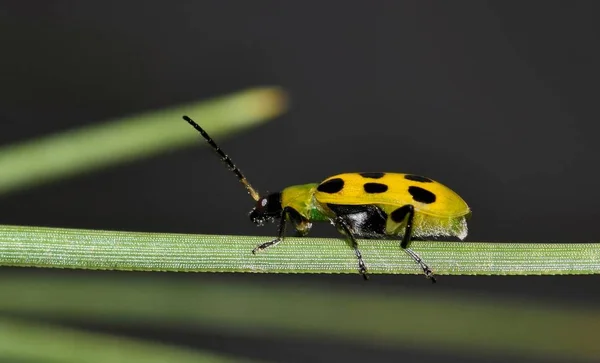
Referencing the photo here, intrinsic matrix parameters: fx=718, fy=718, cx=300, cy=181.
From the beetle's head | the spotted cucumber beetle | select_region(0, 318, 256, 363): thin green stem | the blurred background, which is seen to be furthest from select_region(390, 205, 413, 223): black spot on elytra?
the blurred background

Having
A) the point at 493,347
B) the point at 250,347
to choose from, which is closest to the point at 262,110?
the point at 493,347

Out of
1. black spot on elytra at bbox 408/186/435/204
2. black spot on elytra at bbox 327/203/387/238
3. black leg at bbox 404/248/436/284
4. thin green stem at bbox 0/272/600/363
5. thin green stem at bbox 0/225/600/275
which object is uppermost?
thin green stem at bbox 0/225/600/275

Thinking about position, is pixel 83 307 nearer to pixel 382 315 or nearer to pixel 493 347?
pixel 382 315

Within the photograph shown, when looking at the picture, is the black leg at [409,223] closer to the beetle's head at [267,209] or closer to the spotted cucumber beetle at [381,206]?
the spotted cucumber beetle at [381,206]

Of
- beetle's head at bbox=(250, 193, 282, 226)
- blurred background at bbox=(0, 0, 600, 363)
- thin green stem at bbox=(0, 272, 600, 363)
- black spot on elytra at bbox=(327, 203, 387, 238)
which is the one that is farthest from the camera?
blurred background at bbox=(0, 0, 600, 363)

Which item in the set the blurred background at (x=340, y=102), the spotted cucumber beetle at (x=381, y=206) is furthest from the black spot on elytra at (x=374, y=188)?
the blurred background at (x=340, y=102)

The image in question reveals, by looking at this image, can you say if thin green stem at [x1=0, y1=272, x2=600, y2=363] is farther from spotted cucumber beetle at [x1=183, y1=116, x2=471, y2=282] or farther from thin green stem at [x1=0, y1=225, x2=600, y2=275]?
thin green stem at [x1=0, y1=225, x2=600, y2=275]
